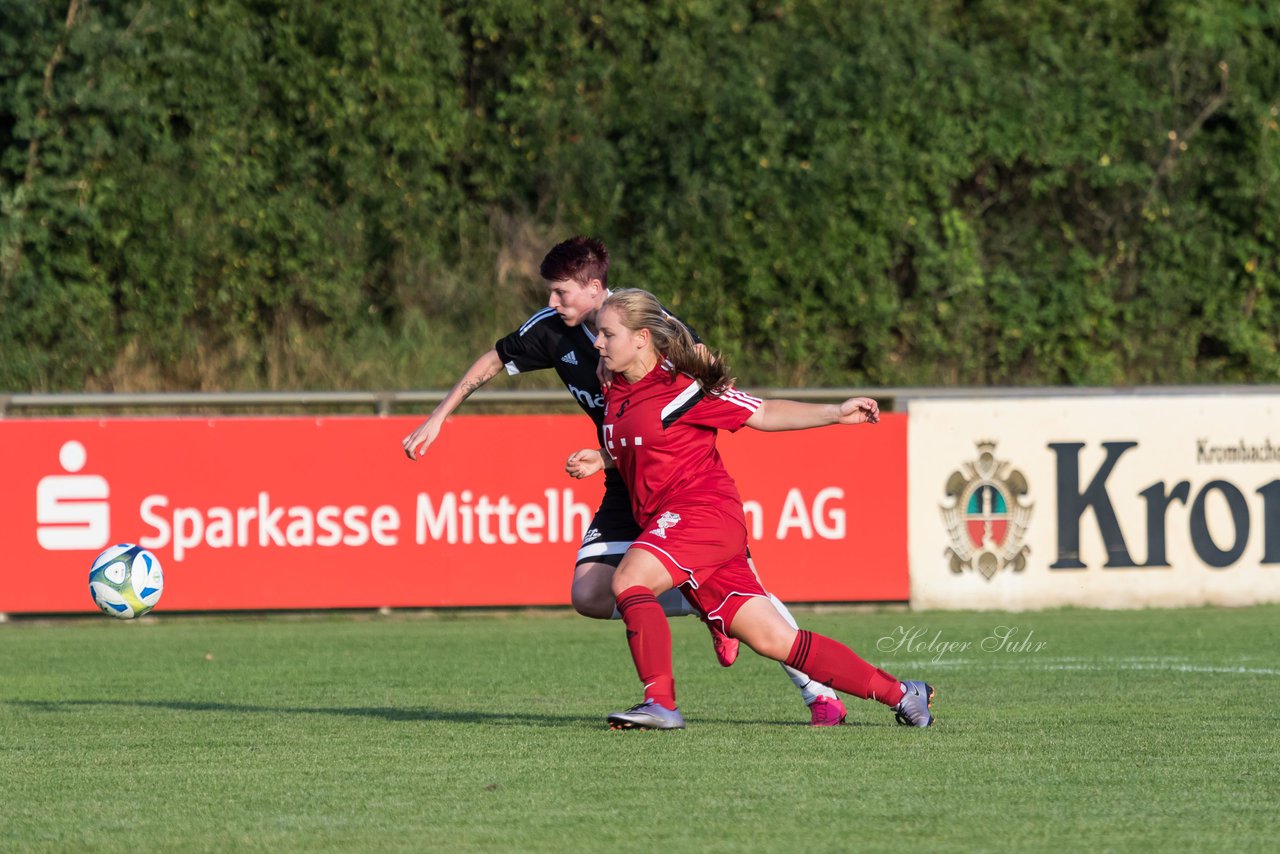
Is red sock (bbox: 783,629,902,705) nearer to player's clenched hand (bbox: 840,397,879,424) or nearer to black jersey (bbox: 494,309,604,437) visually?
player's clenched hand (bbox: 840,397,879,424)

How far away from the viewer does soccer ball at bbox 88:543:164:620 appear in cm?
827

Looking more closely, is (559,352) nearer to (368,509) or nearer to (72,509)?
(368,509)

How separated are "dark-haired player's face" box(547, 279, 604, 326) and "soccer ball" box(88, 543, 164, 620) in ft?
7.57

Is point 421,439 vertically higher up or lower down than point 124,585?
higher up

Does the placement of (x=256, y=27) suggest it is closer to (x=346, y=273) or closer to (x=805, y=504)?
(x=346, y=273)

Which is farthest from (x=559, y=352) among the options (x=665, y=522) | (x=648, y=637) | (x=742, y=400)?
(x=648, y=637)

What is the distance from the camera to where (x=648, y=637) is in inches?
265

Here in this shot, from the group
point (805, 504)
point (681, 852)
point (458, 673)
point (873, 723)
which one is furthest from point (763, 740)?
point (805, 504)

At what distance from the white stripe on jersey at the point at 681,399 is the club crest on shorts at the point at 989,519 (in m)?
6.88

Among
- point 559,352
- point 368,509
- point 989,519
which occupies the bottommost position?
point 989,519

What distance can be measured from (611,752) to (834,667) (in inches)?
35.8

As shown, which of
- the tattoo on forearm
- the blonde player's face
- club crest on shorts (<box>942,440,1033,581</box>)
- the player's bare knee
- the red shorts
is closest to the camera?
the red shorts

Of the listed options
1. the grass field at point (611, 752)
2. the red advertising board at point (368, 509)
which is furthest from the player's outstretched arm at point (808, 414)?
the red advertising board at point (368, 509)

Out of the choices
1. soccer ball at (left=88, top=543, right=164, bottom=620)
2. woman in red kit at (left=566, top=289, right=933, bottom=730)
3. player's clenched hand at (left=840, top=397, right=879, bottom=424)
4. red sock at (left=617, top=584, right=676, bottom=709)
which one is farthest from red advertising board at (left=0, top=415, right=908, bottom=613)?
player's clenched hand at (left=840, top=397, right=879, bottom=424)
